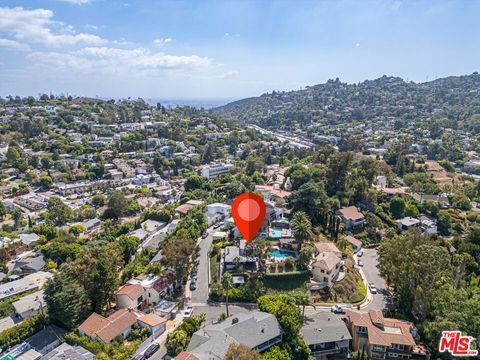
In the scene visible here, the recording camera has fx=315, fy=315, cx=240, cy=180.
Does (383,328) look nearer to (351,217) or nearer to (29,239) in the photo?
(351,217)

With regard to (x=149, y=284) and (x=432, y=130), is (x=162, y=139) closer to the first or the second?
(x=149, y=284)

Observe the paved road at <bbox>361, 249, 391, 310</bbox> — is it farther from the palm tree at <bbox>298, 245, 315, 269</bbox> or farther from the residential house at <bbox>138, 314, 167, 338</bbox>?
the residential house at <bbox>138, 314, 167, 338</bbox>

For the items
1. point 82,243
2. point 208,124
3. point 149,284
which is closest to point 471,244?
point 149,284

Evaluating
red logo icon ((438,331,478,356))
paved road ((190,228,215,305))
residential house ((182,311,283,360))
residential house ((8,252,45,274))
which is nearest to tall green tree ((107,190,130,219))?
residential house ((8,252,45,274))

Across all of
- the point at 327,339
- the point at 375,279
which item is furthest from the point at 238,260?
the point at 375,279

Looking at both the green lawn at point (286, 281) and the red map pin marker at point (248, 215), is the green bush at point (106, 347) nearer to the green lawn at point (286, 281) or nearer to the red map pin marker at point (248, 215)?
the red map pin marker at point (248, 215)

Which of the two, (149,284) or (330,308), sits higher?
(149,284)

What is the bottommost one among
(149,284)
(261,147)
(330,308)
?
(330,308)
